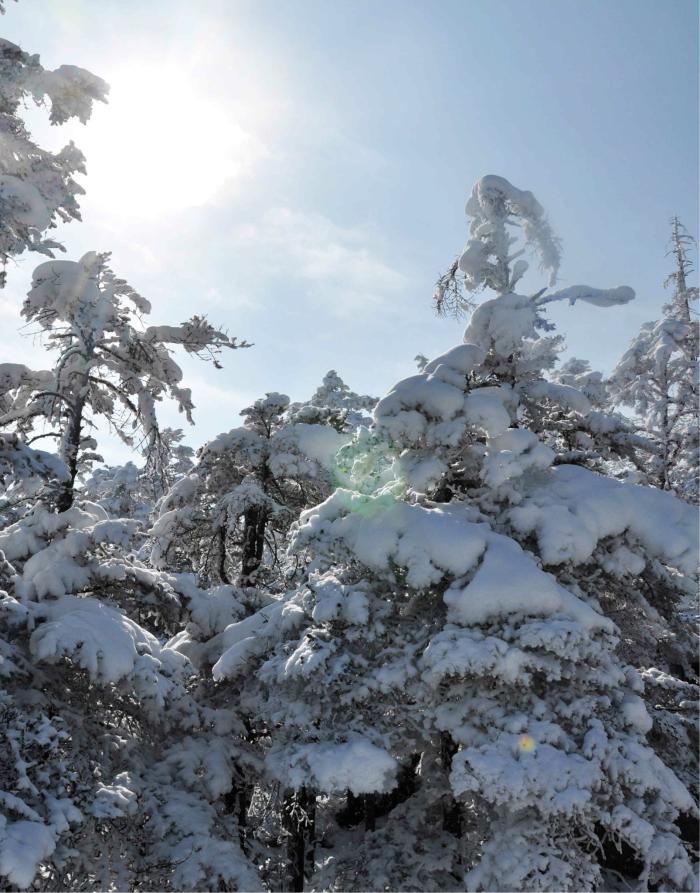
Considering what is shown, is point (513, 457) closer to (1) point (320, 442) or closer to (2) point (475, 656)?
(2) point (475, 656)

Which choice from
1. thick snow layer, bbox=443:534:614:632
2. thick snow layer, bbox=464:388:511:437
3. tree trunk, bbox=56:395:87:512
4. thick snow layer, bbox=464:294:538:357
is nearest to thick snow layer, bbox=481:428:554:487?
thick snow layer, bbox=464:388:511:437

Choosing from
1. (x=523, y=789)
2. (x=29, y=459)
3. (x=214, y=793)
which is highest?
(x=29, y=459)

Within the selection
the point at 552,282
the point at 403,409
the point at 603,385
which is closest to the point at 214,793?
the point at 403,409

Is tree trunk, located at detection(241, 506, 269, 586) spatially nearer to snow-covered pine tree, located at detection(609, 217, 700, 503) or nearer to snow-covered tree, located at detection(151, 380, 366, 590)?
snow-covered tree, located at detection(151, 380, 366, 590)

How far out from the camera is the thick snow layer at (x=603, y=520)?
8.12 m

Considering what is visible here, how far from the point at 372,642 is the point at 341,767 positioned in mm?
1685

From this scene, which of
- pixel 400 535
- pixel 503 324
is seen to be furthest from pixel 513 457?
pixel 503 324

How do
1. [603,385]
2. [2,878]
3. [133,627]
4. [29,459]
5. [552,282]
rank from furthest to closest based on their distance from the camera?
1. [603,385]
2. [552,282]
3. [133,627]
4. [29,459]
5. [2,878]

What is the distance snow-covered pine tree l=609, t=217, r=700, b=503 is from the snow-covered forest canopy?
908cm

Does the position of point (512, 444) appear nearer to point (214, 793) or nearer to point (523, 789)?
point (523, 789)

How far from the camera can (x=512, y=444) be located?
29.3 ft

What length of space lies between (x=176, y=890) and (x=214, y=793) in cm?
129

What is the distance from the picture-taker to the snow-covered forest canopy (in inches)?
270

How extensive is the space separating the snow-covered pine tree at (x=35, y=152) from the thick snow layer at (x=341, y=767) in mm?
7349
